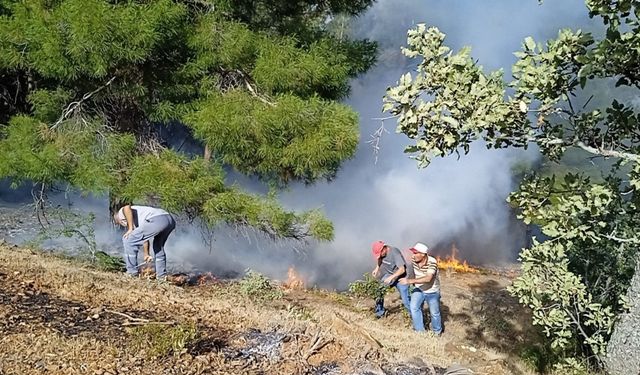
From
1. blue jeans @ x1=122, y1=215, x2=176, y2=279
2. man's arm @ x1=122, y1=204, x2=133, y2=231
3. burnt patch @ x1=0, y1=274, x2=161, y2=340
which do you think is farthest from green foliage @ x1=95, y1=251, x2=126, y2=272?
burnt patch @ x1=0, y1=274, x2=161, y2=340

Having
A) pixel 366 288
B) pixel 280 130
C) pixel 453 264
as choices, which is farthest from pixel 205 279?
pixel 453 264

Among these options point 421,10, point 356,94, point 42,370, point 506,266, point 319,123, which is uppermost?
point 421,10

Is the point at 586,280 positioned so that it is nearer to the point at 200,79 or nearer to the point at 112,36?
the point at 200,79

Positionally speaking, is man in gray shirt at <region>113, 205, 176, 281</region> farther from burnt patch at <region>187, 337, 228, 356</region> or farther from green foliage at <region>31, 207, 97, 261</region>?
burnt patch at <region>187, 337, 228, 356</region>

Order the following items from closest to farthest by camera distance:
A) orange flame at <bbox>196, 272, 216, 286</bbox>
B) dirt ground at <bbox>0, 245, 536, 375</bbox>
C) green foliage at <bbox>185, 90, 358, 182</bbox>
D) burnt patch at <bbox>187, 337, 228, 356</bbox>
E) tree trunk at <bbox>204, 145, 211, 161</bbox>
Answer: dirt ground at <bbox>0, 245, 536, 375</bbox> < burnt patch at <bbox>187, 337, 228, 356</bbox> < green foliage at <bbox>185, 90, 358, 182</bbox> < tree trunk at <bbox>204, 145, 211, 161</bbox> < orange flame at <bbox>196, 272, 216, 286</bbox>

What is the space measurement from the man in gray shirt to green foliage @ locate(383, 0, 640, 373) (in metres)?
4.37

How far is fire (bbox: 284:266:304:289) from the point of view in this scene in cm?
1252

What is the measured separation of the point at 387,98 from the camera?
14.3 ft

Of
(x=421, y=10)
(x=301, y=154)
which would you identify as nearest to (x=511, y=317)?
(x=301, y=154)

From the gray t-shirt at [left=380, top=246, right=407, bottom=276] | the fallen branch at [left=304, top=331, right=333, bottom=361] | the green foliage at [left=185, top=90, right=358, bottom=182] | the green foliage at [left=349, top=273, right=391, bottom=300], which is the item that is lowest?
the fallen branch at [left=304, top=331, right=333, bottom=361]

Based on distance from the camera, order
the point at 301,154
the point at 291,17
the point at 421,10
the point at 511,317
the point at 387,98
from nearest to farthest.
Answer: the point at 387,98, the point at 301,154, the point at 291,17, the point at 511,317, the point at 421,10

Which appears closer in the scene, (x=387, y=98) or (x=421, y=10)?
(x=387, y=98)

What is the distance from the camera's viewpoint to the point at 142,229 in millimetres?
8234

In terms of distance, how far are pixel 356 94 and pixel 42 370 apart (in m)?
14.1
